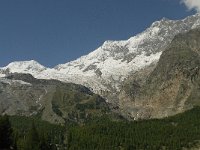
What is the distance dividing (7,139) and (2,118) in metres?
5.92

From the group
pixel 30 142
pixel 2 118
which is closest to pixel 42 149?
pixel 30 142

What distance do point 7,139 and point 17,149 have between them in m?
9.70

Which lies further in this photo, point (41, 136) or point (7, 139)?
point (41, 136)

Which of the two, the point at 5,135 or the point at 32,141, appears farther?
the point at 32,141

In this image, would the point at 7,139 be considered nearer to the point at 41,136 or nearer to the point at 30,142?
the point at 30,142

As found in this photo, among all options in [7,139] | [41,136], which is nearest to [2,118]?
[7,139]

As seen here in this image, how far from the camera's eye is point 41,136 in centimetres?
13825

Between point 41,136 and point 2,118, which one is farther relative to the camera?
point 41,136

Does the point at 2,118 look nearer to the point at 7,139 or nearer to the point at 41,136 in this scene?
the point at 7,139

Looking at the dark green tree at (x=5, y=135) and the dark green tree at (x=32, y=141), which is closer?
the dark green tree at (x=5, y=135)

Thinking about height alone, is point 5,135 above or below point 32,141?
above

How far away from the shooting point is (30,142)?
128625 mm

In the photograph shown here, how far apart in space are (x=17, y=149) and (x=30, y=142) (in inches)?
295

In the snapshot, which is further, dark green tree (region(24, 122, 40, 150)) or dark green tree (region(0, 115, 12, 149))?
dark green tree (region(24, 122, 40, 150))
